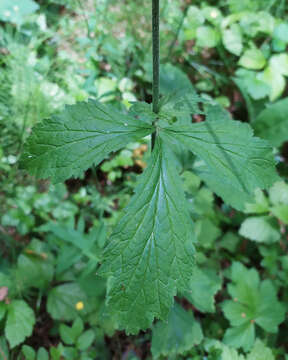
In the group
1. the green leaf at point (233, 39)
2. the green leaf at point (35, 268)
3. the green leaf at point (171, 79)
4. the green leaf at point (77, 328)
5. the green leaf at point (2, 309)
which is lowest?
the green leaf at point (77, 328)

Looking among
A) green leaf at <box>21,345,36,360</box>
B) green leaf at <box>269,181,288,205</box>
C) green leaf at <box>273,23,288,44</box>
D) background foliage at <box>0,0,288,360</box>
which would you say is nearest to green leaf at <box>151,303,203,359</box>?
background foliage at <box>0,0,288,360</box>

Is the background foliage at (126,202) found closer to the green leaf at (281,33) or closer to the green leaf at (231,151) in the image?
the green leaf at (281,33)

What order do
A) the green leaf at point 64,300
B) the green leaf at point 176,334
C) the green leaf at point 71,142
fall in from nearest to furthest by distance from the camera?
the green leaf at point 71,142 → the green leaf at point 176,334 → the green leaf at point 64,300

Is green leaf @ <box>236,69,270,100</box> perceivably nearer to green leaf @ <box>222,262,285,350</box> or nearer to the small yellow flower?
green leaf @ <box>222,262,285,350</box>

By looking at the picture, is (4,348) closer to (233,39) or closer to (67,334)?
(67,334)

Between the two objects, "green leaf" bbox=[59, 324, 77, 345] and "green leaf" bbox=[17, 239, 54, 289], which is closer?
"green leaf" bbox=[59, 324, 77, 345]

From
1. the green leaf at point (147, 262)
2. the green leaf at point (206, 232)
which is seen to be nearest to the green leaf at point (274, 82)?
the green leaf at point (206, 232)

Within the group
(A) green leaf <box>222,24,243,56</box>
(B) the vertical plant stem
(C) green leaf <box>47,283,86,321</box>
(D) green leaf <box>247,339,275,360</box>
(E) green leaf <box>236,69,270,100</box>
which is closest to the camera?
(B) the vertical plant stem

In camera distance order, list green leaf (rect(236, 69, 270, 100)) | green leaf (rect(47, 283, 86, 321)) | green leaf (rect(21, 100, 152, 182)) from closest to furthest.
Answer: green leaf (rect(21, 100, 152, 182)) → green leaf (rect(47, 283, 86, 321)) → green leaf (rect(236, 69, 270, 100))

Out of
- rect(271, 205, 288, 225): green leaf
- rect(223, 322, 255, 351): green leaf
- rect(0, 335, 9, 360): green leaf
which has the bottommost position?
rect(223, 322, 255, 351): green leaf
